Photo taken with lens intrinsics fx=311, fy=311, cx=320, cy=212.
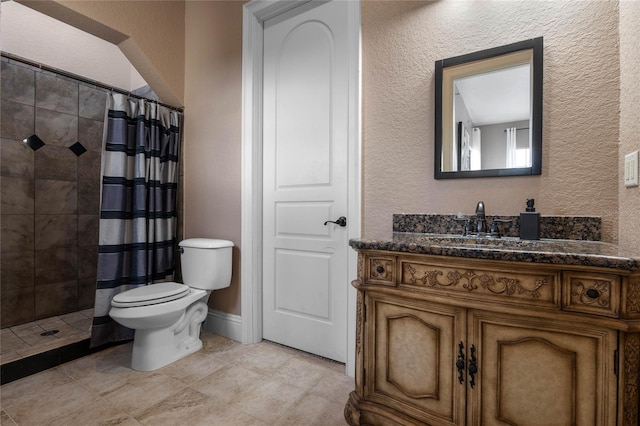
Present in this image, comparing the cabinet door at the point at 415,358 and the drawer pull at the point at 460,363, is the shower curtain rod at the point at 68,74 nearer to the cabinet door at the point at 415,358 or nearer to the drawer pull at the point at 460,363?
the cabinet door at the point at 415,358

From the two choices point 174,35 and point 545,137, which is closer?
point 545,137

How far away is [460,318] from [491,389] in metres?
0.25

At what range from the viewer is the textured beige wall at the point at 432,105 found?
129 centimetres

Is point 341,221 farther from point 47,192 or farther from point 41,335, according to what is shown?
point 47,192

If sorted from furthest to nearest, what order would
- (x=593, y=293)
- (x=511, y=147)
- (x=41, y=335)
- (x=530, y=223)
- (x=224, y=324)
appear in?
(x=224, y=324) → (x=41, y=335) → (x=511, y=147) → (x=530, y=223) → (x=593, y=293)

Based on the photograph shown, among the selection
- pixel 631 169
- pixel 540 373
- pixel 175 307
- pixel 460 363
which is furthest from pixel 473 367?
pixel 175 307

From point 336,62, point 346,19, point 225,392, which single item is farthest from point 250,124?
point 225,392

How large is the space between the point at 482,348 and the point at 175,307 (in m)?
1.68

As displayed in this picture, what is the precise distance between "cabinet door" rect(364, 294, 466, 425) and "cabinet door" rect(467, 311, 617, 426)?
7 centimetres

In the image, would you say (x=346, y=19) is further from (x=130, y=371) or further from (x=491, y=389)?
(x=130, y=371)

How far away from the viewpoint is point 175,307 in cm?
191

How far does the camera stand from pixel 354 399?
138 centimetres

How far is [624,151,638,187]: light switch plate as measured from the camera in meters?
1.10

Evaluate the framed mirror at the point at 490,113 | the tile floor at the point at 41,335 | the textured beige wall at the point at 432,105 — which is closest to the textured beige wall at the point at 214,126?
the tile floor at the point at 41,335
